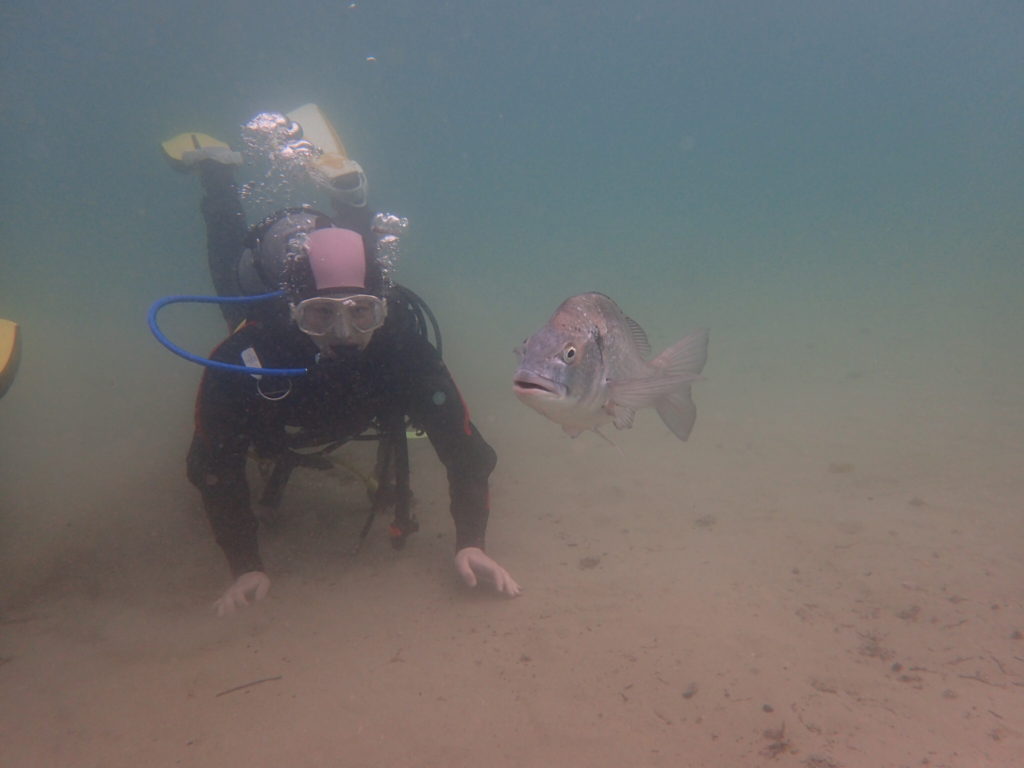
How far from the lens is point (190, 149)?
28.3 ft

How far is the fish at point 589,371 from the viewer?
1.37 metres

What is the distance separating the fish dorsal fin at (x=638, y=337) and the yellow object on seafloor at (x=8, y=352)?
620 centimetres

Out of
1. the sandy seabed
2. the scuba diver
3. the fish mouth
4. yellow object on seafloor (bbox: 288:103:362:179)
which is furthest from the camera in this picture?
yellow object on seafloor (bbox: 288:103:362:179)

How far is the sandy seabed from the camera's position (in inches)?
90.5

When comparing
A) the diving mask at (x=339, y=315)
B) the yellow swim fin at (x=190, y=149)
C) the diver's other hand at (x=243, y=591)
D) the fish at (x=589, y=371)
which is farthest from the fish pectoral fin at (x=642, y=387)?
the yellow swim fin at (x=190, y=149)

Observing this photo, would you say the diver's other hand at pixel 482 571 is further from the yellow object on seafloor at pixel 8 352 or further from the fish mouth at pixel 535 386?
the yellow object on seafloor at pixel 8 352

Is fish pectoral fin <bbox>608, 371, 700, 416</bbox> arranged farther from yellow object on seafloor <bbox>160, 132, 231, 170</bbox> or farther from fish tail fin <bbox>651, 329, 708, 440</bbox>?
yellow object on seafloor <bbox>160, 132, 231, 170</bbox>

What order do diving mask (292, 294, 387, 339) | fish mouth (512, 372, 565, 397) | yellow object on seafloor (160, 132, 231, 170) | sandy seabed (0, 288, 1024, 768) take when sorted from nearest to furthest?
1. fish mouth (512, 372, 565, 397)
2. sandy seabed (0, 288, 1024, 768)
3. diving mask (292, 294, 387, 339)
4. yellow object on seafloor (160, 132, 231, 170)

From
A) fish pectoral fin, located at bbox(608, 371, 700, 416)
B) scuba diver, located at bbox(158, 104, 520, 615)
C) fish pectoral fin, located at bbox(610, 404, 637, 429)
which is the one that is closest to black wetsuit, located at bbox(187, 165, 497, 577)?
scuba diver, located at bbox(158, 104, 520, 615)

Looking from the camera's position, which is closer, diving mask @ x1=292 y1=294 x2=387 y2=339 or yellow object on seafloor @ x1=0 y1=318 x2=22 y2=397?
diving mask @ x1=292 y1=294 x2=387 y2=339

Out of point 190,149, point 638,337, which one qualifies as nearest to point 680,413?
point 638,337

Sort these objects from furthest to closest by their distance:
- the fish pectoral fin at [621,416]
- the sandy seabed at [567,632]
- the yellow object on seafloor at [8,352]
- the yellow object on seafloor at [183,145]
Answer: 1. the yellow object on seafloor at [183,145]
2. the yellow object on seafloor at [8,352]
3. the sandy seabed at [567,632]
4. the fish pectoral fin at [621,416]

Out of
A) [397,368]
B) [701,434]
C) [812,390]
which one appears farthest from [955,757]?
[812,390]

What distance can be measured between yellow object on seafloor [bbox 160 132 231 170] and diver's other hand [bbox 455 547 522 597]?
8231mm
